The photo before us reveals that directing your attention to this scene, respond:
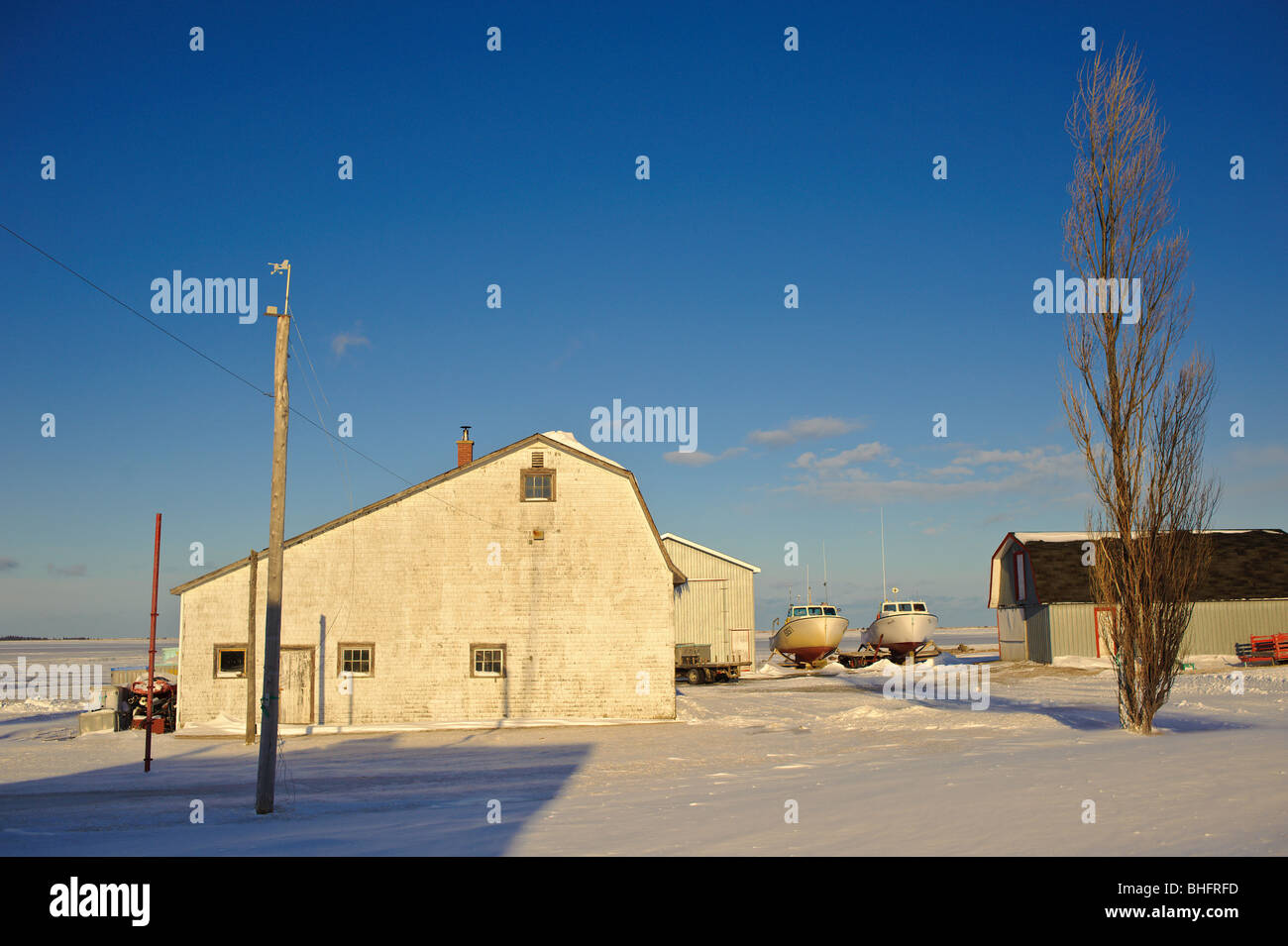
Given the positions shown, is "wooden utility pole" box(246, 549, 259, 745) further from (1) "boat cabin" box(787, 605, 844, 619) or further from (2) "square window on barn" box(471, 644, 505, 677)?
(1) "boat cabin" box(787, 605, 844, 619)

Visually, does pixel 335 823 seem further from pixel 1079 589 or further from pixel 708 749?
pixel 1079 589

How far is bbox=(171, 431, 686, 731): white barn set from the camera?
2580 centimetres

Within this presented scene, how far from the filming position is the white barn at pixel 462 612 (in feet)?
84.6

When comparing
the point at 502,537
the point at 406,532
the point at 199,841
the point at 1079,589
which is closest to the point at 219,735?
the point at 406,532

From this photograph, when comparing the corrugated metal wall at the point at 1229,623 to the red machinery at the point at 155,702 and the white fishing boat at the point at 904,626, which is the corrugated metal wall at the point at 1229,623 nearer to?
the white fishing boat at the point at 904,626

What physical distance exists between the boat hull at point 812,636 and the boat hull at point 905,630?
2.33 metres

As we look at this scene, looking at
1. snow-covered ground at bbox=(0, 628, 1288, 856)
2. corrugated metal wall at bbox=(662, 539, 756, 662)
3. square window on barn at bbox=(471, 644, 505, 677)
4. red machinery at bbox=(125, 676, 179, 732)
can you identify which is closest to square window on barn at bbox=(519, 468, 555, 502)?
square window on barn at bbox=(471, 644, 505, 677)

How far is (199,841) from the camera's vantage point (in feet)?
35.3

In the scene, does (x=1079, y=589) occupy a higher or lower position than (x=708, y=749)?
higher

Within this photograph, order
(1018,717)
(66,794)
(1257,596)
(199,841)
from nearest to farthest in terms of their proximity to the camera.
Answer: (199,841) → (66,794) → (1018,717) → (1257,596)

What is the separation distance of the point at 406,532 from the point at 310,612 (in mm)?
3420

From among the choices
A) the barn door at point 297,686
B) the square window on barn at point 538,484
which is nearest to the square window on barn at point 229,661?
the barn door at point 297,686

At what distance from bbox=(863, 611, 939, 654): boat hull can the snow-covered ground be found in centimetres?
2695
